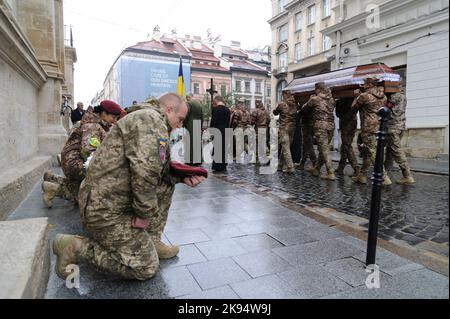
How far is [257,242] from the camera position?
126 inches

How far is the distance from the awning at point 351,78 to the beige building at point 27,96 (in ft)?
19.2

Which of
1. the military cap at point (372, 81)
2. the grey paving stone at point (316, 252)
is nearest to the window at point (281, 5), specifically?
the military cap at point (372, 81)

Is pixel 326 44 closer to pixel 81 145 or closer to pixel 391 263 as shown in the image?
A: pixel 81 145

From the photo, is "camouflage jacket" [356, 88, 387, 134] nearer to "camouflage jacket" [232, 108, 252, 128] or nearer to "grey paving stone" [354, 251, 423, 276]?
"grey paving stone" [354, 251, 423, 276]

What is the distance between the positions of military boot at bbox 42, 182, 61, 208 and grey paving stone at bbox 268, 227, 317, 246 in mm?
3058

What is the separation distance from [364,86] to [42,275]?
605cm

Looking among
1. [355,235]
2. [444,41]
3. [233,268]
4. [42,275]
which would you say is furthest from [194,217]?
[444,41]

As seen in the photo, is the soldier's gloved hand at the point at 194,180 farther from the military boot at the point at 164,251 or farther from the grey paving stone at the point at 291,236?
the grey paving stone at the point at 291,236

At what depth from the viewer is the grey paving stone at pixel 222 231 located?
3.40 m

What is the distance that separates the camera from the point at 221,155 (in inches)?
356

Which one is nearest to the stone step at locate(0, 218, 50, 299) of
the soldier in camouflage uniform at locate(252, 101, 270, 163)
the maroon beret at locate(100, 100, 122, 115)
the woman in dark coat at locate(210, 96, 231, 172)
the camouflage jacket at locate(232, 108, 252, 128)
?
the maroon beret at locate(100, 100, 122, 115)

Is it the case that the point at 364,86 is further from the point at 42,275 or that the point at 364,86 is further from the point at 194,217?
the point at 42,275

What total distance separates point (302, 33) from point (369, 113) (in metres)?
12.0

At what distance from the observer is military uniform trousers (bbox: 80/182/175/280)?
2287 millimetres
